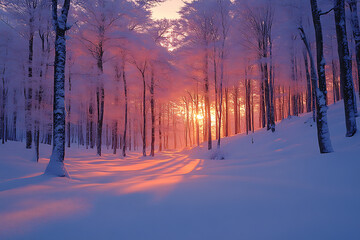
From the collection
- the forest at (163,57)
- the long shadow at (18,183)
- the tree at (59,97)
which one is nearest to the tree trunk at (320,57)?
the forest at (163,57)

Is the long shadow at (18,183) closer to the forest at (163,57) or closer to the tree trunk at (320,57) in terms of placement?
the forest at (163,57)

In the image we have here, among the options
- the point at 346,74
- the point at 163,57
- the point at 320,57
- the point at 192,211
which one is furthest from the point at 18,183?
the point at 163,57

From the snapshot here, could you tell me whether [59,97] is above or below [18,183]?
above

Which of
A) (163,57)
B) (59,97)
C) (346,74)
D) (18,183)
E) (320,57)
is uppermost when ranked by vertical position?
(163,57)

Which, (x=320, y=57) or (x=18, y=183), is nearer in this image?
(x=18, y=183)

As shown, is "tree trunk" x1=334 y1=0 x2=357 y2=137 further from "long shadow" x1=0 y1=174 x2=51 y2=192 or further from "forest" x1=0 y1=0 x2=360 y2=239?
"long shadow" x1=0 y1=174 x2=51 y2=192

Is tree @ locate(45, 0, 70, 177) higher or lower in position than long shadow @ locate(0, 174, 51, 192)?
higher

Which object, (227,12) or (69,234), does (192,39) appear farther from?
(69,234)

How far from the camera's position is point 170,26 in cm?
1694

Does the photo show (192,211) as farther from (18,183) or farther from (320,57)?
(320,57)

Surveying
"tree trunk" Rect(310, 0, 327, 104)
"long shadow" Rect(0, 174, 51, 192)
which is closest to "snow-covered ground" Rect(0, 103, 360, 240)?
"long shadow" Rect(0, 174, 51, 192)

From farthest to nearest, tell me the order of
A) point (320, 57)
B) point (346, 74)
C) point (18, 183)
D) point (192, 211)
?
point (346, 74)
point (320, 57)
point (18, 183)
point (192, 211)

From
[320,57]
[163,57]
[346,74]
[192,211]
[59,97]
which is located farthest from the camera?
[163,57]

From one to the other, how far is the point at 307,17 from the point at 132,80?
51.5 feet
